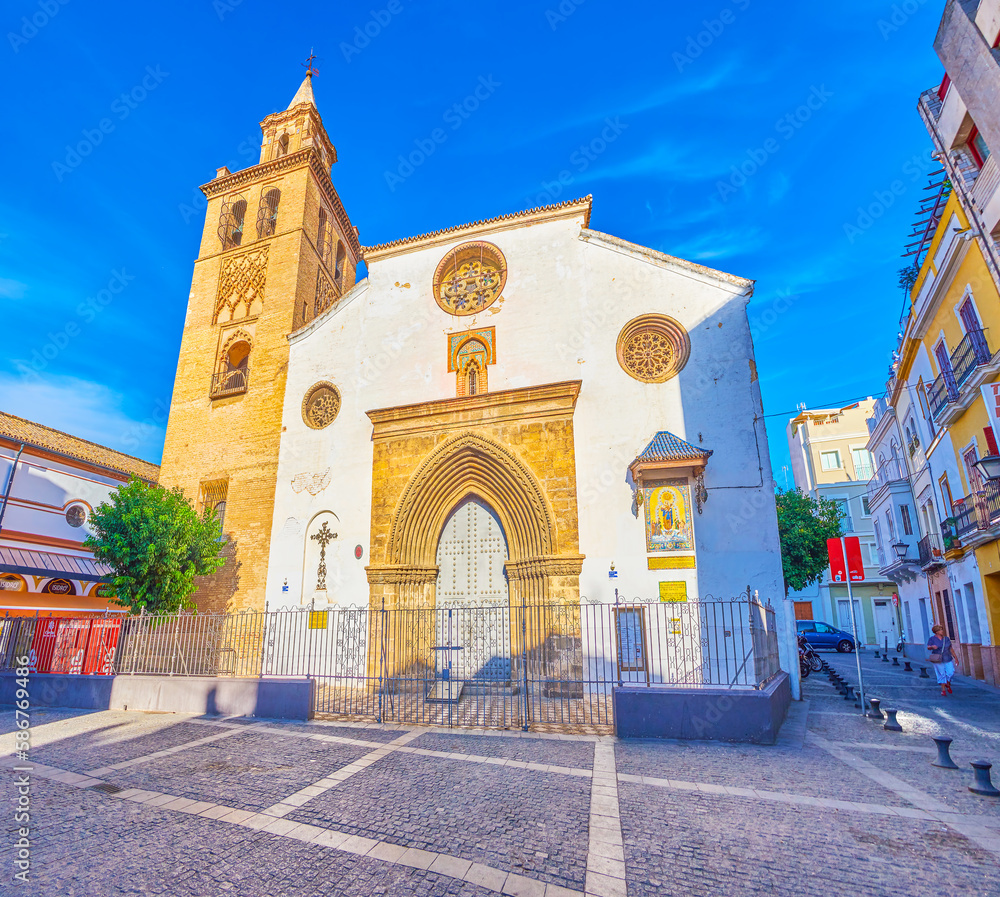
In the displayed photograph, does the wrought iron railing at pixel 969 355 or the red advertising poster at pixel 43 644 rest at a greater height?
the wrought iron railing at pixel 969 355

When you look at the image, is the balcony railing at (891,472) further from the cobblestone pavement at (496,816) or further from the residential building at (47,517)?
the residential building at (47,517)

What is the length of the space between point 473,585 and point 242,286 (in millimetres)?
12026

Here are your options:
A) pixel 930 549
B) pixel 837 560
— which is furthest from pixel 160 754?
pixel 930 549

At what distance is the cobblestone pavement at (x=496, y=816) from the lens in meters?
3.64

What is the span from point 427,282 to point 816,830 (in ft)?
43.9

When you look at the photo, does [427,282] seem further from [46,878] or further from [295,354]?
[46,878]

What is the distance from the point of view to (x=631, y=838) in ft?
14.0

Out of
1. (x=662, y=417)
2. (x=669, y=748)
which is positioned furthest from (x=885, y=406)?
(x=669, y=748)

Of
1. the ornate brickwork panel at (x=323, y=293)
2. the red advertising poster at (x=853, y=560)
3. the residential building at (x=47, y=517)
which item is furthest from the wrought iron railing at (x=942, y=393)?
the residential building at (x=47, y=517)

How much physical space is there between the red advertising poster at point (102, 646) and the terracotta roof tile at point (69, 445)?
27.3 ft

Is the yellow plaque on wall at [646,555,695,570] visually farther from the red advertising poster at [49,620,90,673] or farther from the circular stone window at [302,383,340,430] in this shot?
the red advertising poster at [49,620,90,673]

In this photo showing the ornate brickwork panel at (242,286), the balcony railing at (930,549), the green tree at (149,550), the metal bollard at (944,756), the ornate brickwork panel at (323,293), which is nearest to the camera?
the metal bollard at (944,756)

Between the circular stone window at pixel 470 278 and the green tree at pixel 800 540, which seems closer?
the circular stone window at pixel 470 278

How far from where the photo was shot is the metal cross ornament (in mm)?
13055
